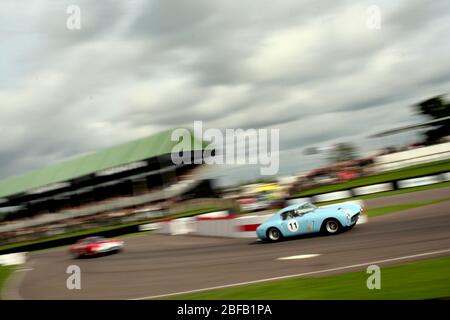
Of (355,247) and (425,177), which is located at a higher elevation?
(425,177)

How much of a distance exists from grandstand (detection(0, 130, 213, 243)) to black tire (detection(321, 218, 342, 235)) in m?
5.68

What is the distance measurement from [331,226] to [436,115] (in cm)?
2520

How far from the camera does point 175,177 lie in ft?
72.3

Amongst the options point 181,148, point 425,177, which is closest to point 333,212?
point 181,148

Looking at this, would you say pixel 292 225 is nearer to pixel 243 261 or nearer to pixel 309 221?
pixel 309 221

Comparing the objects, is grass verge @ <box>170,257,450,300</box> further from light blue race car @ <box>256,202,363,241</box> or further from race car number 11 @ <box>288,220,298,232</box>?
race car number 11 @ <box>288,220,298,232</box>

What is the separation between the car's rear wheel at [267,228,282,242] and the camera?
39.6ft

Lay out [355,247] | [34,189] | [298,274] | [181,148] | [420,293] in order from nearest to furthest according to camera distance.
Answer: [420,293], [298,274], [355,247], [181,148], [34,189]

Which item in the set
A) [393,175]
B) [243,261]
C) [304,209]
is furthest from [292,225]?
[393,175]

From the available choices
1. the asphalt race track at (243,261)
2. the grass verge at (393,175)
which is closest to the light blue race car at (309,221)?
the asphalt race track at (243,261)

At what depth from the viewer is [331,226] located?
11.0 meters

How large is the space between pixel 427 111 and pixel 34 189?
27.5 meters
